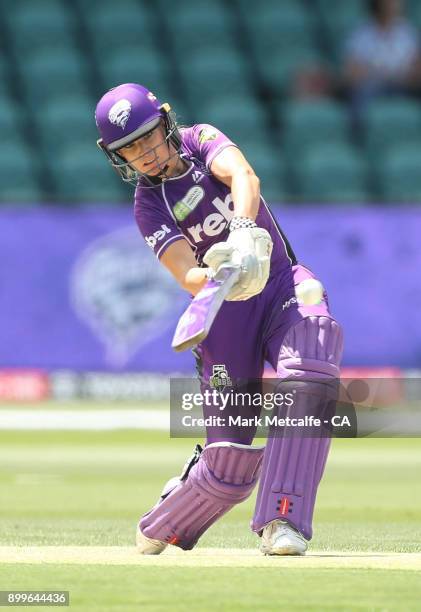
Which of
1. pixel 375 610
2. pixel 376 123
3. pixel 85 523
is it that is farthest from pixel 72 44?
pixel 375 610

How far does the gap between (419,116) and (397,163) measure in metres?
0.83

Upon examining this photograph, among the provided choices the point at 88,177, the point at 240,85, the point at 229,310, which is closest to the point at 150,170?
the point at 229,310

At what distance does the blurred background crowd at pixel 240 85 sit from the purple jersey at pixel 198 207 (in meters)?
7.28

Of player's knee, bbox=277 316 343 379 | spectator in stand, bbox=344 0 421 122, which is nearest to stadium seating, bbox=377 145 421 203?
spectator in stand, bbox=344 0 421 122

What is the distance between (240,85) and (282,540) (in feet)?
34.3

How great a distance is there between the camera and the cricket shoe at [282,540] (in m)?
4.70

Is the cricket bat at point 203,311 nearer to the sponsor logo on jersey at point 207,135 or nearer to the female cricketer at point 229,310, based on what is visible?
the female cricketer at point 229,310

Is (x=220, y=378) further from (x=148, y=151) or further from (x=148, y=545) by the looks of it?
(x=148, y=151)

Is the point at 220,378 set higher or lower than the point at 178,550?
higher

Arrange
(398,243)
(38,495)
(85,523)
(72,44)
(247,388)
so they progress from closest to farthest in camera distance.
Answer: (247,388) → (85,523) → (38,495) → (398,243) → (72,44)

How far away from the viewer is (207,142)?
201 inches

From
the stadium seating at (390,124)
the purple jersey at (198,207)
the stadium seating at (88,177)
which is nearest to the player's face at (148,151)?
the purple jersey at (198,207)

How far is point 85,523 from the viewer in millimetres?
6102

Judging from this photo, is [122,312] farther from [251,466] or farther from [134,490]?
[251,466]
